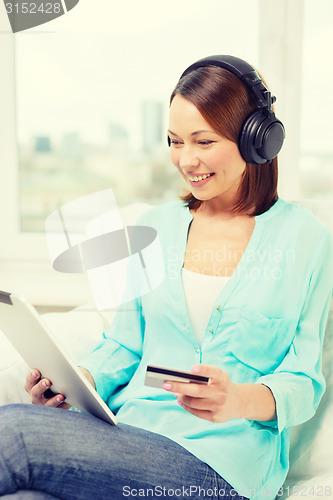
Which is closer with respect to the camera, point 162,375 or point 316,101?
point 162,375

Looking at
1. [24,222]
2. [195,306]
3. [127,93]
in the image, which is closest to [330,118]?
[127,93]

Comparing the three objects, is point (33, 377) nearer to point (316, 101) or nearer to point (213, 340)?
point (213, 340)

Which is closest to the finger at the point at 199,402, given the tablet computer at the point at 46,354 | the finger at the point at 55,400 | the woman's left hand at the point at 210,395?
the woman's left hand at the point at 210,395

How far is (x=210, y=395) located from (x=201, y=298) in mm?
316

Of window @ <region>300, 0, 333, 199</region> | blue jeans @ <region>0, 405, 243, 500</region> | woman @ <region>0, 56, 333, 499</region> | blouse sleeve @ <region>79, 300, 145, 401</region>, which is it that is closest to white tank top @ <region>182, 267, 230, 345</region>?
woman @ <region>0, 56, 333, 499</region>

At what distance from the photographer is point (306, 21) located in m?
1.67

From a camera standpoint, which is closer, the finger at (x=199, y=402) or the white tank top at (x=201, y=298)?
the finger at (x=199, y=402)

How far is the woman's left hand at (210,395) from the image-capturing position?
75 cm

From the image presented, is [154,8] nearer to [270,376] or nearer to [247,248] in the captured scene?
[247,248]

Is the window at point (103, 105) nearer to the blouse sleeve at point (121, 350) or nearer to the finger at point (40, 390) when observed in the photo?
the blouse sleeve at point (121, 350)

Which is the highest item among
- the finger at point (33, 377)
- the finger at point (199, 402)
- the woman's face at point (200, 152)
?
the woman's face at point (200, 152)

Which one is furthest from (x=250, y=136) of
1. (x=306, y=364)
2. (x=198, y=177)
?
(x=306, y=364)

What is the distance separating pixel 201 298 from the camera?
3.51 ft

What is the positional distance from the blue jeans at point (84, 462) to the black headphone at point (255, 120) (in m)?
0.53
